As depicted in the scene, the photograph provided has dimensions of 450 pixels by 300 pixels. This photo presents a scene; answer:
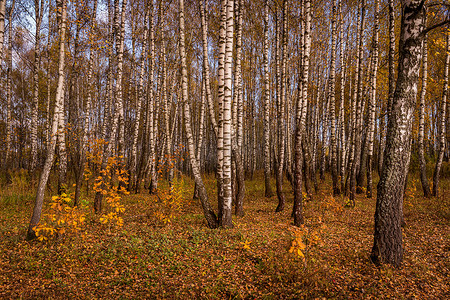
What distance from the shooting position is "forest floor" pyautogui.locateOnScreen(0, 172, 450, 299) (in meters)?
3.40

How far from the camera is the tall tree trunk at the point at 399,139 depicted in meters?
3.69

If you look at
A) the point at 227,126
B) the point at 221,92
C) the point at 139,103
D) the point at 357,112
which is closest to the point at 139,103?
the point at 139,103

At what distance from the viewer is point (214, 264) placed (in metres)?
4.10

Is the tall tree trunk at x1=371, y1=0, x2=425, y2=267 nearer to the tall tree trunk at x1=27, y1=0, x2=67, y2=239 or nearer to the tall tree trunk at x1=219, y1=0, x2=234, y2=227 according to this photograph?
the tall tree trunk at x1=219, y1=0, x2=234, y2=227

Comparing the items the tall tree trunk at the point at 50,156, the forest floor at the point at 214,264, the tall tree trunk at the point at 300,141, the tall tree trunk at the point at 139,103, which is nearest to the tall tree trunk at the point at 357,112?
the forest floor at the point at 214,264

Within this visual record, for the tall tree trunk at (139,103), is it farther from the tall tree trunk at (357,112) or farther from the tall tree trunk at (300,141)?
the tall tree trunk at (357,112)

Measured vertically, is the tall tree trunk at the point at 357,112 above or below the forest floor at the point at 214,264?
above

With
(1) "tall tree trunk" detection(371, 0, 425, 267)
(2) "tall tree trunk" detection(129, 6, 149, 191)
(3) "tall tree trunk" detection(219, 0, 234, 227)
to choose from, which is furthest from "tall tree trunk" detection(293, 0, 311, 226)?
(2) "tall tree trunk" detection(129, 6, 149, 191)

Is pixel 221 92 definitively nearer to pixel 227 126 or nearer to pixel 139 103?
pixel 227 126

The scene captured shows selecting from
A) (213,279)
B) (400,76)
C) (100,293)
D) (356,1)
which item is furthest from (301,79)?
(356,1)

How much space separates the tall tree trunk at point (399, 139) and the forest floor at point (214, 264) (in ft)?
1.35

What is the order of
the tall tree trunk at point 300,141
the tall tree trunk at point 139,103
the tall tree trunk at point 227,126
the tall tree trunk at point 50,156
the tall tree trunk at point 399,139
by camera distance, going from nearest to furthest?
the tall tree trunk at point 399,139 → the tall tree trunk at point 50,156 → the tall tree trunk at point 227,126 → the tall tree trunk at point 300,141 → the tall tree trunk at point 139,103

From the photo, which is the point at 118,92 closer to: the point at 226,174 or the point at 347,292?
the point at 226,174

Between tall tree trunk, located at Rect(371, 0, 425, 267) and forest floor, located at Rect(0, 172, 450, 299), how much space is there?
41cm
